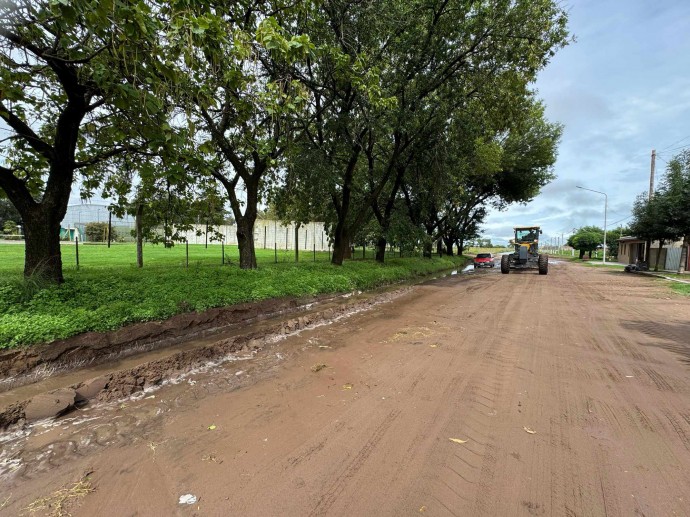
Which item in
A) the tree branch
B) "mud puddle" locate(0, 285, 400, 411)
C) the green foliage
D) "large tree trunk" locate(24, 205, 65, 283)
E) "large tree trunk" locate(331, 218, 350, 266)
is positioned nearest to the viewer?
"mud puddle" locate(0, 285, 400, 411)

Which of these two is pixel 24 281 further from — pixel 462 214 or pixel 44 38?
pixel 462 214

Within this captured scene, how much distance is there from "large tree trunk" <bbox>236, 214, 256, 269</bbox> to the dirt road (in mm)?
5956

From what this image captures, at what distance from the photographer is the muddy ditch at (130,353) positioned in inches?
156

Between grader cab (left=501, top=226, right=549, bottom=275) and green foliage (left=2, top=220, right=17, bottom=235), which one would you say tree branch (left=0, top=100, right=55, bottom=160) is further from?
green foliage (left=2, top=220, right=17, bottom=235)

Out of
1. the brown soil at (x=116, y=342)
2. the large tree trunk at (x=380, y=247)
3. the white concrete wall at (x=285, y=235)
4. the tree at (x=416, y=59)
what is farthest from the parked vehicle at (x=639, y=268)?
the brown soil at (x=116, y=342)

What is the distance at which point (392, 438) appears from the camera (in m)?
3.30

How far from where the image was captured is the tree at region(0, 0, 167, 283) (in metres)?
3.87

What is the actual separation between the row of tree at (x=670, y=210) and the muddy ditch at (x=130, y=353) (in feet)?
76.7

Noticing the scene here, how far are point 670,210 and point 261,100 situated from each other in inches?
991

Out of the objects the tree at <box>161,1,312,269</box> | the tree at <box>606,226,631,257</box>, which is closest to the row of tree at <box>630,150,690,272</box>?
the tree at <box>161,1,312,269</box>

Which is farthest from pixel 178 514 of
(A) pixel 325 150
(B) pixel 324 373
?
(A) pixel 325 150

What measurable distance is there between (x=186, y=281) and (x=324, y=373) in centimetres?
460

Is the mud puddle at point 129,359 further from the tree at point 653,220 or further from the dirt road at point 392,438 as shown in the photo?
the tree at point 653,220

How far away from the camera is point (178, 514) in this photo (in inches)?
94.4
